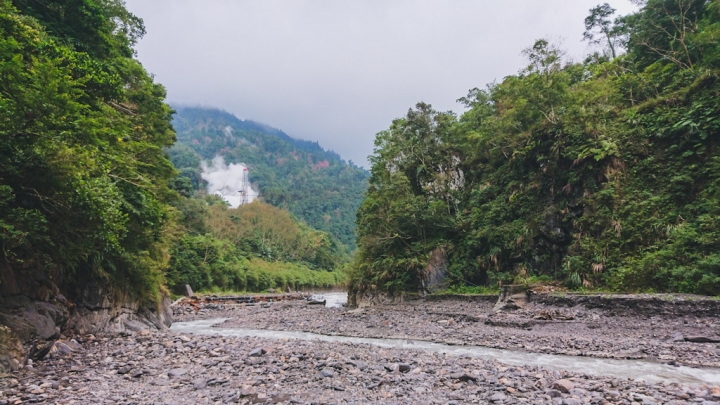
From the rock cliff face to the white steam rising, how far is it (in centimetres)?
13577

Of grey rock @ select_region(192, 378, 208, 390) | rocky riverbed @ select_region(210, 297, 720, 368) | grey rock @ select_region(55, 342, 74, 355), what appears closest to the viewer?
grey rock @ select_region(192, 378, 208, 390)

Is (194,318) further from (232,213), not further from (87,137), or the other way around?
Result: (232,213)

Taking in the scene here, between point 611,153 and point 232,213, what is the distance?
68548 millimetres

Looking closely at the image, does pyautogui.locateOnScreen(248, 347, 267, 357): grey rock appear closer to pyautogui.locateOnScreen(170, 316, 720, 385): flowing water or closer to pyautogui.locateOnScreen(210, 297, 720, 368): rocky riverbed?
pyautogui.locateOnScreen(170, 316, 720, 385): flowing water

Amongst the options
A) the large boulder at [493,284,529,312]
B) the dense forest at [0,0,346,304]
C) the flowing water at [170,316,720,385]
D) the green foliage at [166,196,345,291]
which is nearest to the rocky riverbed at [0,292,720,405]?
the flowing water at [170,316,720,385]

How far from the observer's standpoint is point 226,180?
16462 centimetres

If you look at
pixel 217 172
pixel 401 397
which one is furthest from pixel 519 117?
pixel 217 172

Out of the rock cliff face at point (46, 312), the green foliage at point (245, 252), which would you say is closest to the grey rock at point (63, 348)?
the rock cliff face at point (46, 312)

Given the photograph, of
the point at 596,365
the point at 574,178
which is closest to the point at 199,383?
the point at 596,365

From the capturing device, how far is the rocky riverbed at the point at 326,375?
5723mm

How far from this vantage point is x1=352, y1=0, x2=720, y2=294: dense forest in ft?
49.9

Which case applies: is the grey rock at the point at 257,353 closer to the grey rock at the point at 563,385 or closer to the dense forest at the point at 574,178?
the grey rock at the point at 563,385

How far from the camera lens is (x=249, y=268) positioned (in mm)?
50938

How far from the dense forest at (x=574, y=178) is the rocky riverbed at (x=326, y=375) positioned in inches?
215
